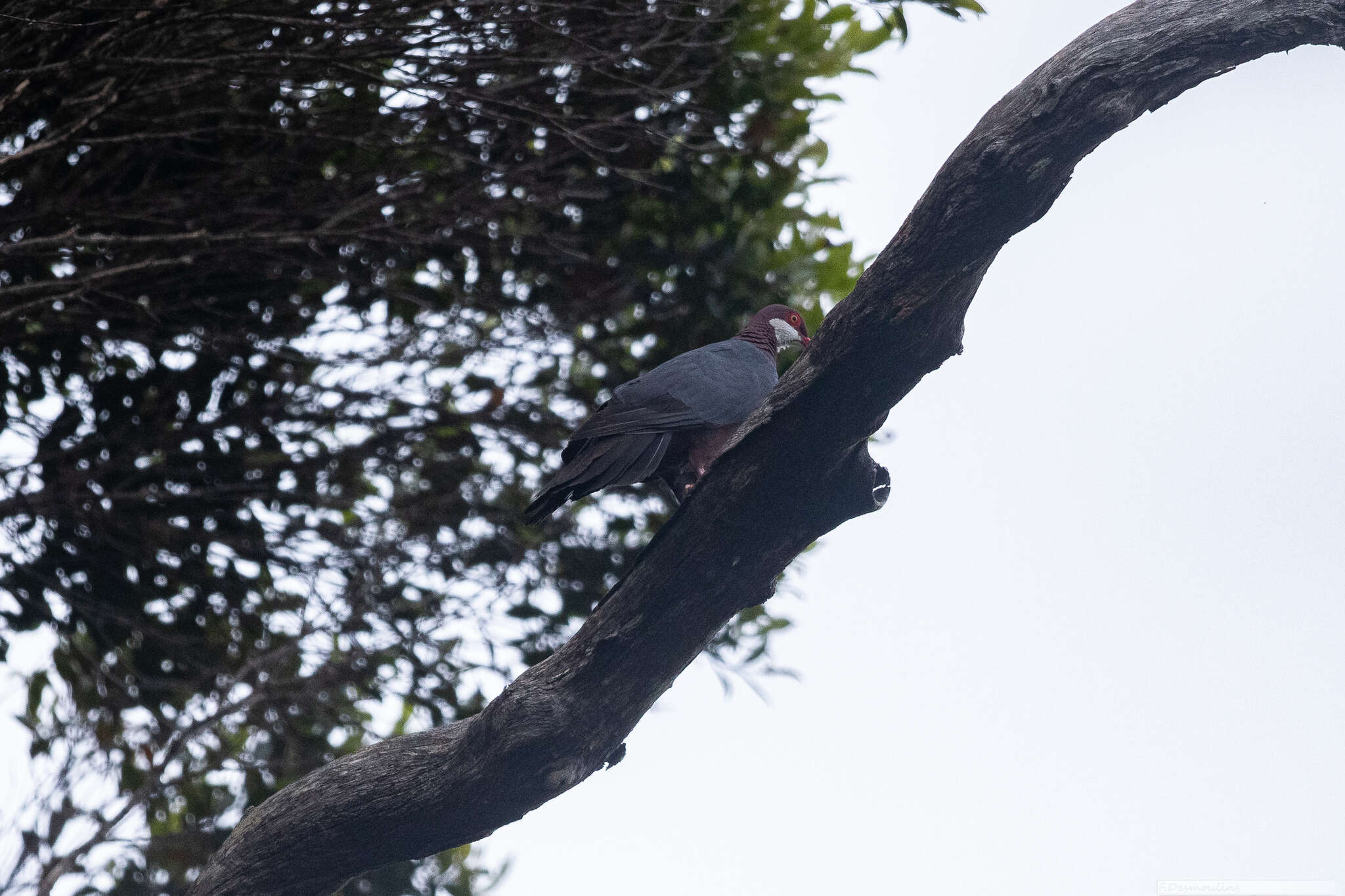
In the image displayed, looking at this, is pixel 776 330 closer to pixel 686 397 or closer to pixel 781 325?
pixel 781 325

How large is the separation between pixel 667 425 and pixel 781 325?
1356mm

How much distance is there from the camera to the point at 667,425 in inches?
155

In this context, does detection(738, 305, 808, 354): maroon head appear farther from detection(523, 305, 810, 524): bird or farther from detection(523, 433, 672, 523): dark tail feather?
detection(523, 433, 672, 523): dark tail feather

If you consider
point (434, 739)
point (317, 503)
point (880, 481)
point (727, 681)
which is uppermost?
point (317, 503)

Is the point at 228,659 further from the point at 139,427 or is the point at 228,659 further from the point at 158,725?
the point at 139,427

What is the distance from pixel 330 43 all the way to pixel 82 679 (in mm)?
4197

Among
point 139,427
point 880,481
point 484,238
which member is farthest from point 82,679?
point 880,481

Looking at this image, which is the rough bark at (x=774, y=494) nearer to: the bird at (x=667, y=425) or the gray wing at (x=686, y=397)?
the bird at (x=667, y=425)

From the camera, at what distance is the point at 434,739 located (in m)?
4.07

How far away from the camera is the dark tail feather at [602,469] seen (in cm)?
377

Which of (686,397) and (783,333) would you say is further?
(783,333)

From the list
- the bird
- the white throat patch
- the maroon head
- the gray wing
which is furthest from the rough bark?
the white throat patch

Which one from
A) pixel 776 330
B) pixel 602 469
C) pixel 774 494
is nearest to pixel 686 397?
pixel 602 469

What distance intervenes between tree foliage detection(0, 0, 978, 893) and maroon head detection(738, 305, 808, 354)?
1.81 ft
